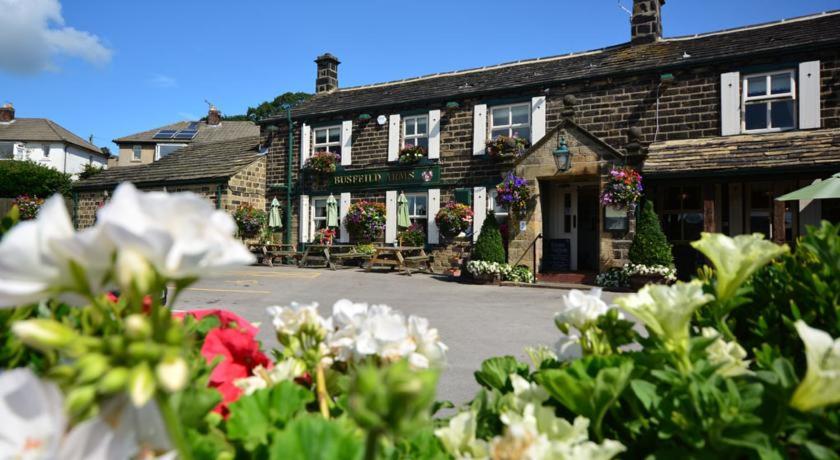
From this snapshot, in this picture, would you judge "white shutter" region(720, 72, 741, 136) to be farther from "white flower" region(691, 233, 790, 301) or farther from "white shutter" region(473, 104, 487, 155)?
"white flower" region(691, 233, 790, 301)

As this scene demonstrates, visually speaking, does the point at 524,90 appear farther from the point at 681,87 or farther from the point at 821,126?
the point at 821,126

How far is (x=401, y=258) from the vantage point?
1488cm

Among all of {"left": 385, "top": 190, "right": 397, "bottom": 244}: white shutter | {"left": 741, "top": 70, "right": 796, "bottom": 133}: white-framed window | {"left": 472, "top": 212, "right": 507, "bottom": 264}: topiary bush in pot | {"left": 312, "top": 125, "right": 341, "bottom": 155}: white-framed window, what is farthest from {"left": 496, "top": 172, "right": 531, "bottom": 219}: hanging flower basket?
{"left": 312, "top": 125, "right": 341, "bottom": 155}: white-framed window

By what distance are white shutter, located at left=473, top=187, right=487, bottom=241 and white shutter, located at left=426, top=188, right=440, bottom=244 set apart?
51.1 inches

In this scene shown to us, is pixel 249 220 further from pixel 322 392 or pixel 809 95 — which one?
pixel 322 392

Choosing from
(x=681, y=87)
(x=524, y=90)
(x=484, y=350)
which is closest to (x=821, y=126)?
(x=681, y=87)

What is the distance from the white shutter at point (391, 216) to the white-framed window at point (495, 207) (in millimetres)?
3189

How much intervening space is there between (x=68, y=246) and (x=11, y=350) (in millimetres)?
510

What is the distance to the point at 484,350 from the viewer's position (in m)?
5.97

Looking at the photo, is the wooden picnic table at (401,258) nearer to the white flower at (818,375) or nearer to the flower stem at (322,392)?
the flower stem at (322,392)

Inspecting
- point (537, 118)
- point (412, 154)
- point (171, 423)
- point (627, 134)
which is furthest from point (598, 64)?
point (171, 423)

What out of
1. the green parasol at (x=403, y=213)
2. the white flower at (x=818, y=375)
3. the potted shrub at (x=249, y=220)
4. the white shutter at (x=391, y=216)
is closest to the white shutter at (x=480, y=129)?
the green parasol at (x=403, y=213)

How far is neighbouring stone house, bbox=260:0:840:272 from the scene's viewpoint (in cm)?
1147

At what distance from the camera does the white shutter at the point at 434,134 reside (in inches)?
628
